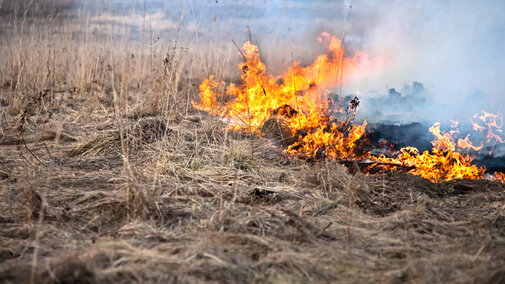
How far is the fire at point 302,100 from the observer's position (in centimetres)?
477

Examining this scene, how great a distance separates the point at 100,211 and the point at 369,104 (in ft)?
17.4

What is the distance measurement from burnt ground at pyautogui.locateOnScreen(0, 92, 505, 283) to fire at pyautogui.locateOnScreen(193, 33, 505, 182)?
45 cm

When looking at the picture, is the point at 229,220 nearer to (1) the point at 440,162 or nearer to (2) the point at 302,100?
(1) the point at 440,162

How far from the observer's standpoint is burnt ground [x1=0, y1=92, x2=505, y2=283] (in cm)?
203

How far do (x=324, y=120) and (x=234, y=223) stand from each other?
305cm

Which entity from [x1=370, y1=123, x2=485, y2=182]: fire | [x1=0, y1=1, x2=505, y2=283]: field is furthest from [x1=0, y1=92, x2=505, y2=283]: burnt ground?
[x1=370, y1=123, x2=485, y2=182]: fire

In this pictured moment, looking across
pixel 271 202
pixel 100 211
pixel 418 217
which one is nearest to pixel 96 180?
pixel 100 211

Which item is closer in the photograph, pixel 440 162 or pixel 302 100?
pixel 440 162

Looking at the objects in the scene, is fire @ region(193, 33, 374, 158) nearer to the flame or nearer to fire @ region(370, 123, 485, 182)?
fire @ region(370, 123, 485, 182)

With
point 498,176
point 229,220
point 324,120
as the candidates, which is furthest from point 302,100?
point 229,220

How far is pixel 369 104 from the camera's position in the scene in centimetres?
701

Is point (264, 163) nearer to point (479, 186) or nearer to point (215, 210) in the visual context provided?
point (215, 210)

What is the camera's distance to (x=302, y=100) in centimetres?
643

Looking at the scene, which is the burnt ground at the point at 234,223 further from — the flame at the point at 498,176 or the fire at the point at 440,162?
the flame at the point at 498,176
